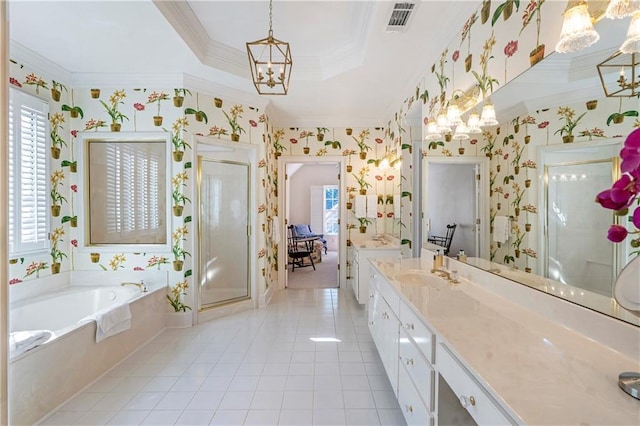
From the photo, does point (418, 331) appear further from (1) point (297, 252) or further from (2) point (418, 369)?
(1) point (297, 252)

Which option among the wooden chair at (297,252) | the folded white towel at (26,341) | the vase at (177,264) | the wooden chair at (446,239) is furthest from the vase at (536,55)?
the wooden chair at (297,252)

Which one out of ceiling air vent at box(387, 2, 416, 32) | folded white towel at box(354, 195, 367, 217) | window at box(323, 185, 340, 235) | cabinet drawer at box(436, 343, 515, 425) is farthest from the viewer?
window at box(323, 185, 340, 235)

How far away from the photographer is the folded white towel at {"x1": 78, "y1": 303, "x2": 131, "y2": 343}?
87.4 inches

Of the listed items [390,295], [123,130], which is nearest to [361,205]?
[390,295]

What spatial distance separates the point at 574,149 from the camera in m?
1.17

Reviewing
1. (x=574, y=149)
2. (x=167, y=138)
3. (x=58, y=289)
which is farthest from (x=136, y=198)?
(x=574, y=149)

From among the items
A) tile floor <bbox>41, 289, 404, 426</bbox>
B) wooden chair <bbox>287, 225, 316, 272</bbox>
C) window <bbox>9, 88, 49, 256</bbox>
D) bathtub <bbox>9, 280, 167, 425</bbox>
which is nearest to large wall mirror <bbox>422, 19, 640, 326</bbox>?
tile floor <bbox>41, 289, 404, 426</bbox>

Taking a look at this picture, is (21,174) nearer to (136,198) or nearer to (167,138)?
(136,198)

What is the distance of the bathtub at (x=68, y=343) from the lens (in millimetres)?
1734

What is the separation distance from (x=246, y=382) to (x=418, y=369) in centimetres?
139

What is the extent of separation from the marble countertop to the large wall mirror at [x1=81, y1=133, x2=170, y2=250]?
2.88 m

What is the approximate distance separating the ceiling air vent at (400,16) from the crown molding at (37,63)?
3.13 m

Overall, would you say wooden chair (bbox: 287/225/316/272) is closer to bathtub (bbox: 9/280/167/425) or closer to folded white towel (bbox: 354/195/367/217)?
folded white towel (bbox: 354/195/367/217)

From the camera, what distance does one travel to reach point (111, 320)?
2346 millimetres
